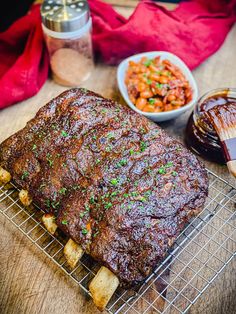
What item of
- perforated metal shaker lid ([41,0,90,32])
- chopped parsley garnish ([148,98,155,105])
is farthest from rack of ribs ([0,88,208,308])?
perforated metal shaker lid ([41,0,90,32])

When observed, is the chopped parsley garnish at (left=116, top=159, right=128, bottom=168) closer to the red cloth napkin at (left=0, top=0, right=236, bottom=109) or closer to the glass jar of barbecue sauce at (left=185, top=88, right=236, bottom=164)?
the glass jar of barbecue sauce at (left=185, top=88, right=236, bottom=164)

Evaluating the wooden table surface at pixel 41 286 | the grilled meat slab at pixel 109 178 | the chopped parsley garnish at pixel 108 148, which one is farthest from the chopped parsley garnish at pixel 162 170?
the wooden table surface at pixel 41 286

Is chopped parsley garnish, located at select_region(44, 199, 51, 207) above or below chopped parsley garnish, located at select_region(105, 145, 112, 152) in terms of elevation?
below

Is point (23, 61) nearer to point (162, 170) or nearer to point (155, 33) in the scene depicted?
point (155, 33)

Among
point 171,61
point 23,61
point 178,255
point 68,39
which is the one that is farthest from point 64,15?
point 178,255

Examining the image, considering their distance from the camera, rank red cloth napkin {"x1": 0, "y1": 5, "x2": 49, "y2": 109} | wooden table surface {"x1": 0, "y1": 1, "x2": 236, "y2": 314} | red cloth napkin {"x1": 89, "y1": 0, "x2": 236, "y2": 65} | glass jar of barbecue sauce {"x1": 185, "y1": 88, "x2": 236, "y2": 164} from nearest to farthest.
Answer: wooden table surface {"x1": 0, "y1": 1, "x2": 236, "y2": 314}, glass jar of barbecue sauce {"x1": 185, "y1": 88, "x2": 236, "y2": 164}, red cloth napkin {"x1": 0, "y1": 5, "x2": 49, "y2": 109}, red cloth napkin {"x1": 89, "y1": 0, "x2": 236, "y2": 65}

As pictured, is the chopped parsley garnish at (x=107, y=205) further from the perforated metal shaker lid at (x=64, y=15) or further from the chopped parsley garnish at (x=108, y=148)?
the perforated metal shaker lid at (x=64, y=15)

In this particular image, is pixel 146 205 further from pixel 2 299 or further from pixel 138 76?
pixel 138 76
